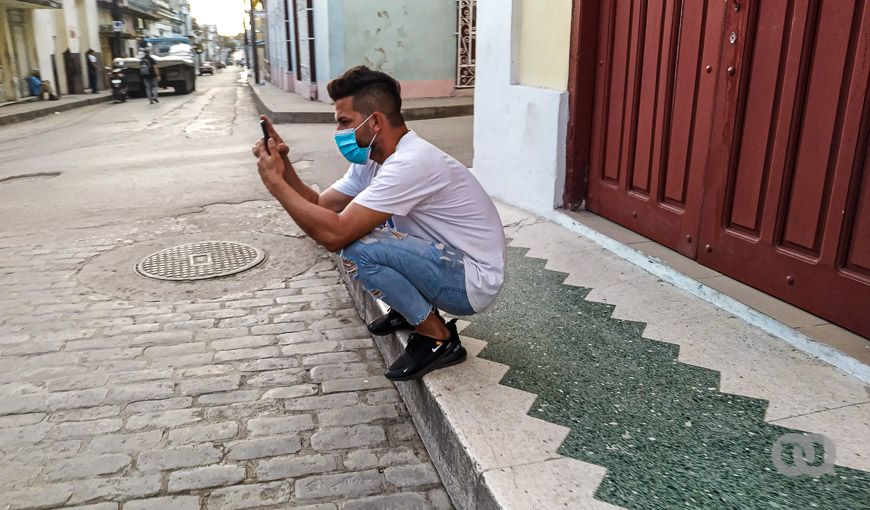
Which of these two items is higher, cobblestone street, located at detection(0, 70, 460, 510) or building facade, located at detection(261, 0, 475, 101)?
building facade, located at detection(261, 0, 475, 101)

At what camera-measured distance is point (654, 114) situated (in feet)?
14.1

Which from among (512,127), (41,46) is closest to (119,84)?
(41,46)

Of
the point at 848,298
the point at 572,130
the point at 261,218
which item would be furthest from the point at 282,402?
the point at 261,218

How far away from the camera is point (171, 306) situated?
4.33 m

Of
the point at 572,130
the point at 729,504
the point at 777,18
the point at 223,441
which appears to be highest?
the point at 777,18

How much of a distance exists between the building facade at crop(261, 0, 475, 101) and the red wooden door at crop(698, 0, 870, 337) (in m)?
12.8

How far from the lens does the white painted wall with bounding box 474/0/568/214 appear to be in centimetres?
514

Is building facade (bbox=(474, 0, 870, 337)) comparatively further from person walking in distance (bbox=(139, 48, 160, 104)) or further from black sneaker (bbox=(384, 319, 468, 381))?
person walking in distance (bbox=(139, 48, 160, 104))

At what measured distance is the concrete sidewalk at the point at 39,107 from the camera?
1784 cm

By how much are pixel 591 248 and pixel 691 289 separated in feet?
3.13

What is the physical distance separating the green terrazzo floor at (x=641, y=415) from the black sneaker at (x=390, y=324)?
0.34 metres

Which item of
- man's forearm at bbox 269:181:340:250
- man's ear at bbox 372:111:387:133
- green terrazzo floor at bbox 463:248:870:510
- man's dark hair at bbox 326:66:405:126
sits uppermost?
man's dark hair at bbox 326:66:405:126

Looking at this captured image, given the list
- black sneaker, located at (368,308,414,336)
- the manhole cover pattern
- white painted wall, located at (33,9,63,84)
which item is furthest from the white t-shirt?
white painted wall, located at (33,9,63,84)

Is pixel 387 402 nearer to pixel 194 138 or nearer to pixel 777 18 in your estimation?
pixel 777 18
